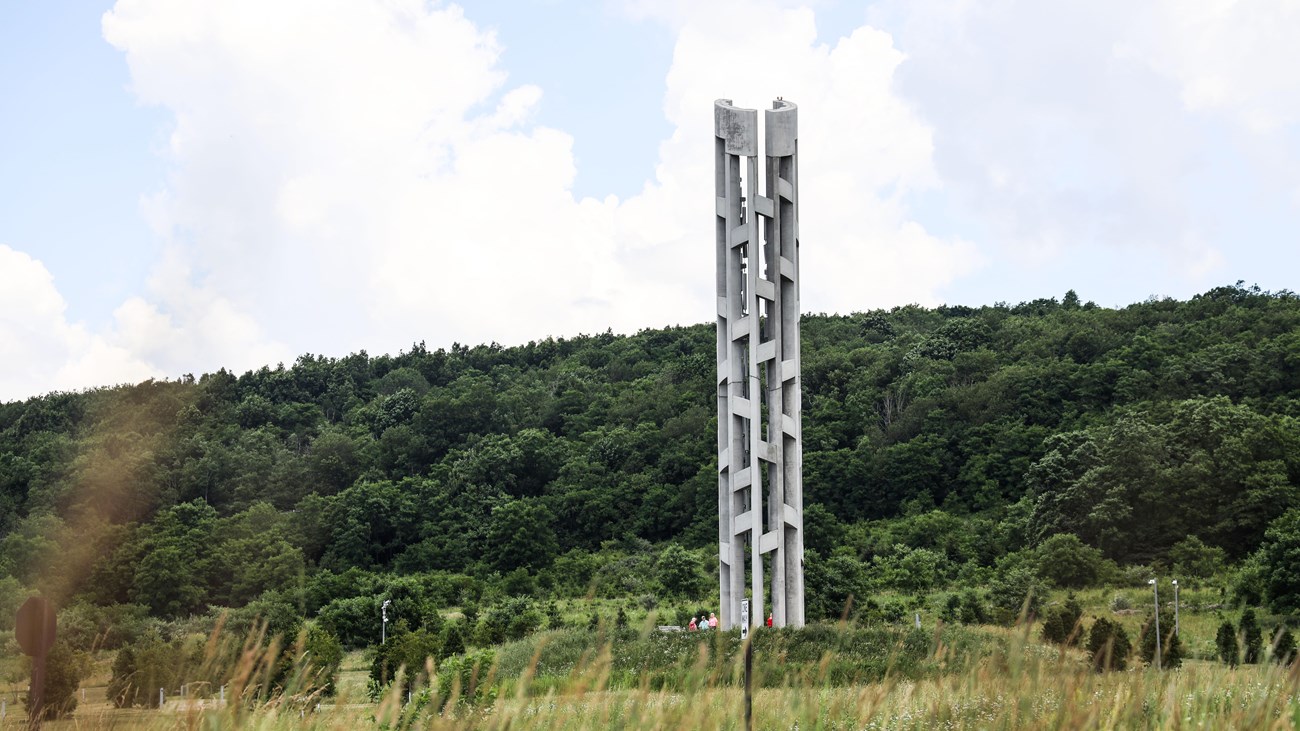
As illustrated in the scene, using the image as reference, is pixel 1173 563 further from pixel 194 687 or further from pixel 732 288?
pixel 194 687

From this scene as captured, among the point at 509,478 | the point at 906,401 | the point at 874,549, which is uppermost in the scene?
the point at 906,401

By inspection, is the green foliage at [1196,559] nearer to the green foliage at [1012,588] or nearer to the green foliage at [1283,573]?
the green foliage at [1012,588]

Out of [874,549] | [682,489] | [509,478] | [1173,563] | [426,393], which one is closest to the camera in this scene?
[1173,563]

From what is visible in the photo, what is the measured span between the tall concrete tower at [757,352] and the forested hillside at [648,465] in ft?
24.6

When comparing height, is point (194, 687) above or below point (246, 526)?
below

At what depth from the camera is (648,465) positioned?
4731 cm

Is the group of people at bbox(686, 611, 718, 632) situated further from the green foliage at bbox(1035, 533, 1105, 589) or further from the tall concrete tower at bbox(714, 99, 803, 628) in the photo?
the green foliage at bbox(1035, 533, 1105, 589)

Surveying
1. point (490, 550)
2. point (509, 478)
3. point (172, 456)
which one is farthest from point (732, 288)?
point (172, 456)

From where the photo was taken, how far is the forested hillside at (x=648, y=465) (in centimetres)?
3506

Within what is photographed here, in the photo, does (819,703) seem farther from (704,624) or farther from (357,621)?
(357,621)

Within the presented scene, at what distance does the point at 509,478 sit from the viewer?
156 feet

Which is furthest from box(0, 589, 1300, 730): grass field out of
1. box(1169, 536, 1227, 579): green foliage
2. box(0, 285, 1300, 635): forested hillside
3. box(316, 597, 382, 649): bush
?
box(1169, 536, 1227, 579): green foliage

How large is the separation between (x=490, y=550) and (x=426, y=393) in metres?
19.3

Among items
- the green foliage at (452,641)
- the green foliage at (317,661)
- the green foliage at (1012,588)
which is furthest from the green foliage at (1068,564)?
the green foliage at (317,661)
